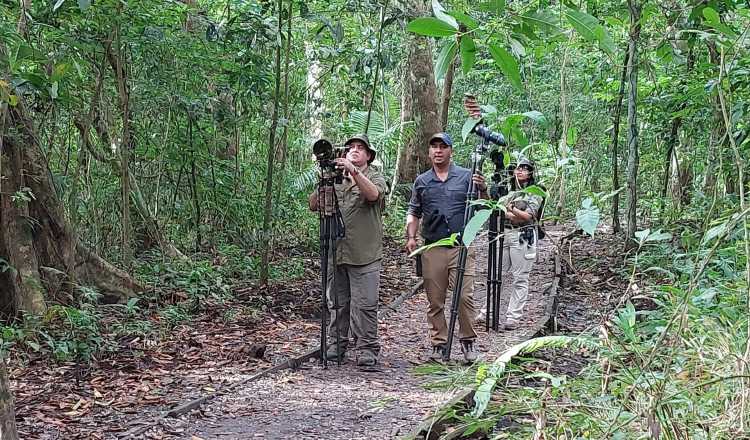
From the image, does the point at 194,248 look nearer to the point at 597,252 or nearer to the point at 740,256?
the point at 597,252

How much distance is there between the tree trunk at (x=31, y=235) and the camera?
7266 millimetres

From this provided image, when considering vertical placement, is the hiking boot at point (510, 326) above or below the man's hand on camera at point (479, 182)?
below

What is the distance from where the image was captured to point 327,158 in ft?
22.2

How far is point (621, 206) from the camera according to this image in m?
20.9

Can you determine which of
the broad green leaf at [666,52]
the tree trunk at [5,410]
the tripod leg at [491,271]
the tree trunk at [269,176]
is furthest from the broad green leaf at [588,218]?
the tree trunk at [269,176]

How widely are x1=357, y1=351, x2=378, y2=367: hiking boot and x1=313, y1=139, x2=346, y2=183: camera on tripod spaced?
1595mm

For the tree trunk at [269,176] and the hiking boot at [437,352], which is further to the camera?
the tree trunk at [269,176]

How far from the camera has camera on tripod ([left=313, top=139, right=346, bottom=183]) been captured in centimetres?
670

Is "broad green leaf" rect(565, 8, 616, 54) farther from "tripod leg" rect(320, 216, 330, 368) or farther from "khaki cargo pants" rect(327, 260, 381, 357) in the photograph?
"khaki cargo pants" rect(327, 260, 381, 357)

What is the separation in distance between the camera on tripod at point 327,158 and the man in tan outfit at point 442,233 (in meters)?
0.93

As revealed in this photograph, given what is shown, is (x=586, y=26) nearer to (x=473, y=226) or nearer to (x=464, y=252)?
(x=473, y=226)

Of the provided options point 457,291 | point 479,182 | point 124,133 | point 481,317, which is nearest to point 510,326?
point 481,317

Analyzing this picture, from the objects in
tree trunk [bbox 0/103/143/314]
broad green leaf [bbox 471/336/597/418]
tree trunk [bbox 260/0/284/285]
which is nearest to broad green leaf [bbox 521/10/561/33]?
broad green leaf [bbox 471/336/597/418]

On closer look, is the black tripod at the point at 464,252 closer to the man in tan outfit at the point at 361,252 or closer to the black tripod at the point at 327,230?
the man in tan outfit at the point at 361,252
